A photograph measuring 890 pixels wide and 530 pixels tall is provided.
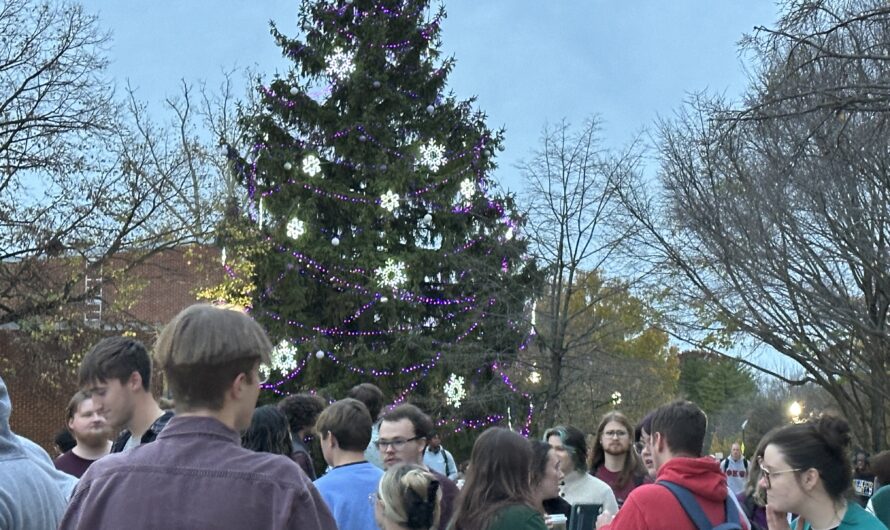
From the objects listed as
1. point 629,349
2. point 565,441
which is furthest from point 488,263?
point 565,441

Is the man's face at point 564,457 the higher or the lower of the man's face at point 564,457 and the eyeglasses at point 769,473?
the higher

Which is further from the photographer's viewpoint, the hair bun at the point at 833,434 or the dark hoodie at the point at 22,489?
the hair bun at the point at 833,434

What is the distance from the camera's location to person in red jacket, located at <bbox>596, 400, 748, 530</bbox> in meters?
4.54

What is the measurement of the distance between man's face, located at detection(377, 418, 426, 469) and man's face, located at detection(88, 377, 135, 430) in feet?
7.18

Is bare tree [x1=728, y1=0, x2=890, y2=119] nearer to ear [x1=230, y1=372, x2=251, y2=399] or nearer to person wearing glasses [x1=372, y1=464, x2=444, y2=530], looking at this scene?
person wearing glasses [x1=372, y1=464, x2=444, y2=530]

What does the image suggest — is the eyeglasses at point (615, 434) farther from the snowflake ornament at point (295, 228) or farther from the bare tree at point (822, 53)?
the snowflake ornament at point (295, 228)

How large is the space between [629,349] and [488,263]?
13504 millimetres

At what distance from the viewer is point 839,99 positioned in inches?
433

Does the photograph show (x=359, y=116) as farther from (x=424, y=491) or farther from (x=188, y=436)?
(x=188, y=436)

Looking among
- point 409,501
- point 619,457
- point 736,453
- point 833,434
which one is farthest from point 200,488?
point 736,453

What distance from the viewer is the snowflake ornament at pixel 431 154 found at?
2608cm

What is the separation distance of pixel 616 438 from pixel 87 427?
3.89 m

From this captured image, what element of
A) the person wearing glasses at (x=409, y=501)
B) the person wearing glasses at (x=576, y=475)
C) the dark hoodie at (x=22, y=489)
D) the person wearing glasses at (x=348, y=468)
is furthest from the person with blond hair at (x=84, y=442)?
the person wearing glasses at (x=576, y=475)

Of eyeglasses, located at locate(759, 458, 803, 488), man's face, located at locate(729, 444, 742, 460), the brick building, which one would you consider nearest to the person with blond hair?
eyeglasses, located at locate(759, 458, 803, 488)
